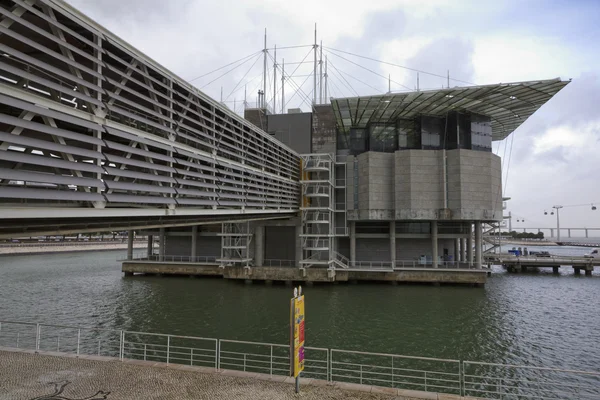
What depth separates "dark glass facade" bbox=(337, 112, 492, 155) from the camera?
4659cm

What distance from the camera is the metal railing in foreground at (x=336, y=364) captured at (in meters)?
13.8

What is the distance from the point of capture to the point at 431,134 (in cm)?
4734

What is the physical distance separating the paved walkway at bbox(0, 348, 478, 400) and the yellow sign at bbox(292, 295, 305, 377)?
709 mm

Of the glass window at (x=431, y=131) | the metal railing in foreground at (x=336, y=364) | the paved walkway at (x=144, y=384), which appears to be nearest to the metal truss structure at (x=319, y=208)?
the glass window at (x=431, y=131)

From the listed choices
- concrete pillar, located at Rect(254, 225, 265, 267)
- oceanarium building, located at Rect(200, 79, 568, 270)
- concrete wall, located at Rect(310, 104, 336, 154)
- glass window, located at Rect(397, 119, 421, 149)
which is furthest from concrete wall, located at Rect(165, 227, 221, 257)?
glass window, located at Rect(397, 119, 421, 149)

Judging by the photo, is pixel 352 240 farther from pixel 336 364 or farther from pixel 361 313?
pixel 336 364

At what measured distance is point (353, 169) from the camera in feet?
155

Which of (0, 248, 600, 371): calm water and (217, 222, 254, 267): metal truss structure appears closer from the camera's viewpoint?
(0, 248, 600, 371): calm water

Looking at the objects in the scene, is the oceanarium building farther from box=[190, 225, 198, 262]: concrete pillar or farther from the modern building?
box=[190, 225, 198, 262]: concrete pillar

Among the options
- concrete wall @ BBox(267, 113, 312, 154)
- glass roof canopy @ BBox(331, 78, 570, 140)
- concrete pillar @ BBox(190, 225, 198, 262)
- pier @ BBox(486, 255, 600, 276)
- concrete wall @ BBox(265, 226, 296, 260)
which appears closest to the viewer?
glass roof canopy @ BBox(331, 78, 570, 140)

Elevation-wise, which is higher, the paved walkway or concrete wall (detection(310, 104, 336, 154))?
concrete wall (detection(310, 104, 336, 154))

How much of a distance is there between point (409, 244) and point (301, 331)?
40817 mm

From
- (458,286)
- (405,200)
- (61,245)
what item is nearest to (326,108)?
(405,200)

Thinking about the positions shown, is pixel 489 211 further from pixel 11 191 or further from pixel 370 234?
pixel 11 191
